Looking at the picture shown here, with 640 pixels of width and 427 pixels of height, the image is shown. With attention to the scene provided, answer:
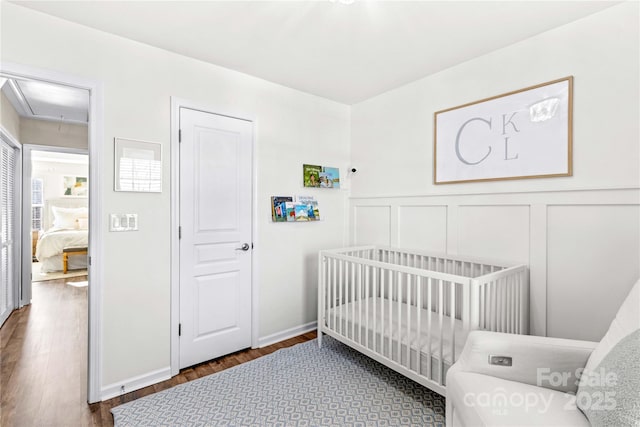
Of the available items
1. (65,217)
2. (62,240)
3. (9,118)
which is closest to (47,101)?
(9,118)

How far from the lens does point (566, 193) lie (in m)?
1.93

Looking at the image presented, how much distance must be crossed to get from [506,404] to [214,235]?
82.6 inches

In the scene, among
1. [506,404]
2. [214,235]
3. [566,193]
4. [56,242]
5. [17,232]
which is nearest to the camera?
[506,404]

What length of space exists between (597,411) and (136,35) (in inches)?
116

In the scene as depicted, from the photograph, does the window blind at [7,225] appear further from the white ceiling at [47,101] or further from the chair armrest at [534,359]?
the chair armrest at [534,359]

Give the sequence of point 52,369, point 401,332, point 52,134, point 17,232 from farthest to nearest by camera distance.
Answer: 1. point 52,134
2. point 17,232
3. point 52,369
4. point 401,332

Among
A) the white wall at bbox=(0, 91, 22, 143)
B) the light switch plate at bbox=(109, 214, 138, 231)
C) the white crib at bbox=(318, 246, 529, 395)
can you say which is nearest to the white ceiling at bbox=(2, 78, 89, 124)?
the white wall at bbox=(0, 91, 22, 143)

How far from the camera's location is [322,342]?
2814 mm

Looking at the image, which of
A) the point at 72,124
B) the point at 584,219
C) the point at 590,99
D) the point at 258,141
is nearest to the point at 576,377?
the point at 584,219

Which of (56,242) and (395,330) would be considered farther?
(56,242)

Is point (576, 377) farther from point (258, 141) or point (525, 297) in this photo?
point (258, 141)

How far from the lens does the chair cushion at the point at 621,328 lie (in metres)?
1.20

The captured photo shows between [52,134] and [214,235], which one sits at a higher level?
[52,134]

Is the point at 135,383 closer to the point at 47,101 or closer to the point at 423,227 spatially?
the point at 423,227
